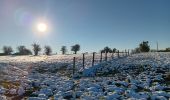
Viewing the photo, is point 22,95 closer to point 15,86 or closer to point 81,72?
point 15,86

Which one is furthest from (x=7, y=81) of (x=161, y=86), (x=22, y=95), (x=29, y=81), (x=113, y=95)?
(x=161, y=86)

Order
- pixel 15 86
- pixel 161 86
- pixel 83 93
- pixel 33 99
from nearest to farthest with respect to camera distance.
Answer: pixel 33 99, pixel 83 93, pixel 161 86, pixel 15 86

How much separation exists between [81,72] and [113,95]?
1372cm

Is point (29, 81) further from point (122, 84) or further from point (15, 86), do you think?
point (122, 84)

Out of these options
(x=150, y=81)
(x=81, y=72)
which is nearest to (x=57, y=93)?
(x=150, y=81)

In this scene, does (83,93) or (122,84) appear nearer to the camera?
(83,93)

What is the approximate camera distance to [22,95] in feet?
55.8

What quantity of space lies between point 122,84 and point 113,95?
4.08m

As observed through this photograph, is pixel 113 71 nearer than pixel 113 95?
No

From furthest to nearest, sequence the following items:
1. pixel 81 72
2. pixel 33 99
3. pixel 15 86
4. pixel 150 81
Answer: pixel 81 72, pixel 150 81, pixel 15 86, pixel 33 99

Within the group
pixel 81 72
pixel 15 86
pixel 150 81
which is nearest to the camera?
pixel 15 86

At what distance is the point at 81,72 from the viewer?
2927 cm

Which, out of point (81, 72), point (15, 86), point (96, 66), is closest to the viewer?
point (15, 86)

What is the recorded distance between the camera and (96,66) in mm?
33000
